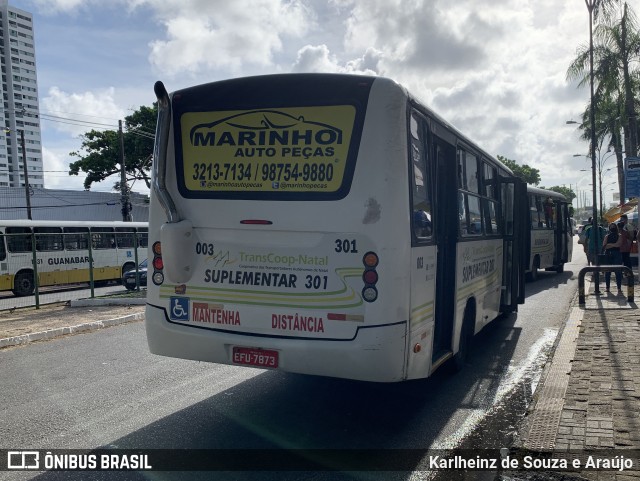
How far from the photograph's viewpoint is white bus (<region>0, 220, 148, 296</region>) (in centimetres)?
1912

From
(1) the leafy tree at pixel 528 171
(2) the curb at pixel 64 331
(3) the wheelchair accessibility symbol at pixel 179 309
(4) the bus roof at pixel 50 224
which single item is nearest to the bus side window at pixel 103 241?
(4) the bus roof at pixel 50 224

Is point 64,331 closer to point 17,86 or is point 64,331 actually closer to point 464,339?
point 464,339

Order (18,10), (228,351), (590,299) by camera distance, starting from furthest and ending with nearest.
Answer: (18,10) < (590,299) < (228,351)

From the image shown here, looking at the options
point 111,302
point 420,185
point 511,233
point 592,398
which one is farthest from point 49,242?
point 592,398

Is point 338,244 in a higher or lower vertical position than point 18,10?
lower

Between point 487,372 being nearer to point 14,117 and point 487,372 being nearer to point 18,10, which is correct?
point 14,117

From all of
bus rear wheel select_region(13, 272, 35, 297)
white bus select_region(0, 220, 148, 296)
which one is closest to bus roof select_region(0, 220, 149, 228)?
white bus select_region(0, 220, 148, 296)

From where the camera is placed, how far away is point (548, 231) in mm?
20578

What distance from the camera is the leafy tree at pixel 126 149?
39.5 metres

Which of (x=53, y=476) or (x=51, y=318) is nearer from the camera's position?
(x=53, y=476)

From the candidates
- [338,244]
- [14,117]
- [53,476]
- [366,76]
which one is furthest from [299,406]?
[14,117]

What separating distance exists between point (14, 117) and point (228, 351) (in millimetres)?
103997

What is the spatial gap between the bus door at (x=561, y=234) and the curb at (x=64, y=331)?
15.6 meters

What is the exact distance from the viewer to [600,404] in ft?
18.2
